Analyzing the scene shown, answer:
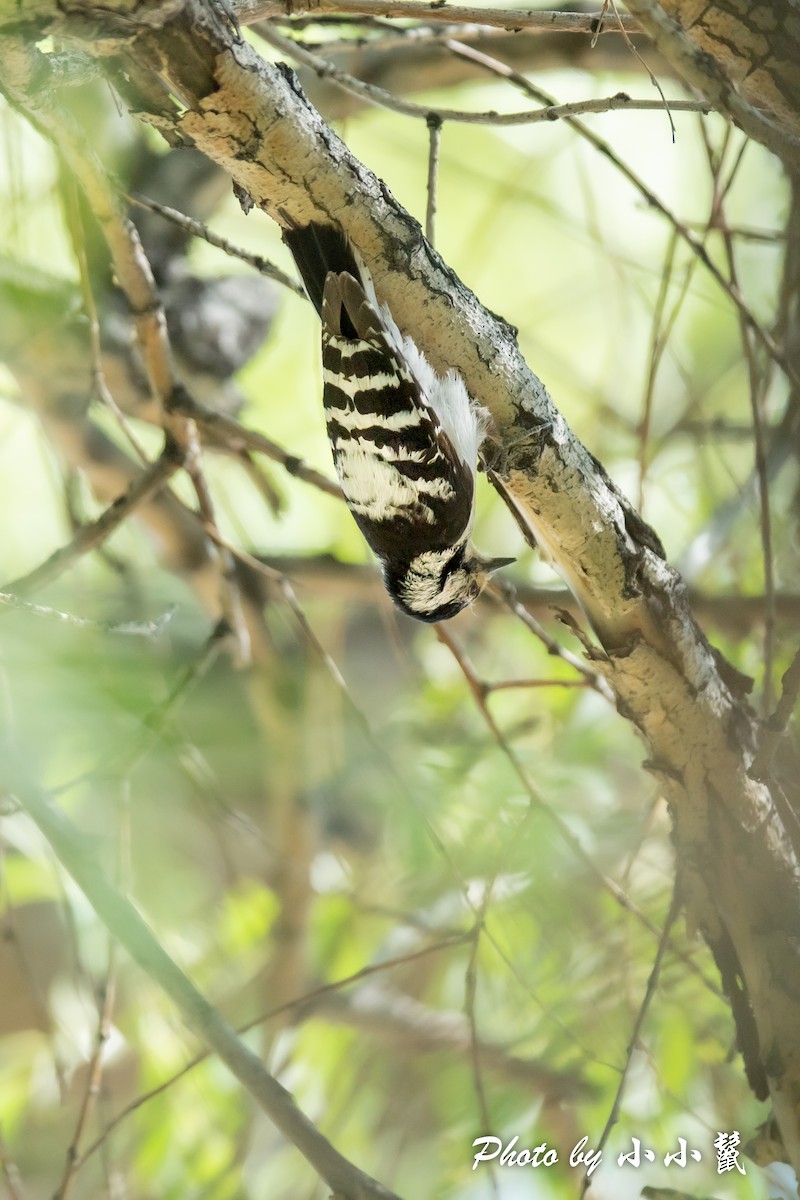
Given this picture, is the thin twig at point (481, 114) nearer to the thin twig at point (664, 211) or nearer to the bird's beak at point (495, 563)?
the thin twig at point (664, 211)

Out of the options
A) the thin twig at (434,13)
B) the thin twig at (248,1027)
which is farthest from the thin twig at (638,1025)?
the thin twig at (434,13)

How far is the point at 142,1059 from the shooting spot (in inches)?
102

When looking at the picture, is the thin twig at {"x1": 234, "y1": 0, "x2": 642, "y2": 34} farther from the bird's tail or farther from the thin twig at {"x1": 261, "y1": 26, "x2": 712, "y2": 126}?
the bird's tail

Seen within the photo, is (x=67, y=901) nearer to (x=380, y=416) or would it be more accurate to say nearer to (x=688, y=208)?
(x=380, y=416)

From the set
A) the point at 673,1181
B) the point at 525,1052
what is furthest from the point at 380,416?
the point at 673,1181

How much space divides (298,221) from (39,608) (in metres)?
0.58

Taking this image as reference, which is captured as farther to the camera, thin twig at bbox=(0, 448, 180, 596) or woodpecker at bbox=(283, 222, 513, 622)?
thin twig at bbox=(0, 448, 180, 596)

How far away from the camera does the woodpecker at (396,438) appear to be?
1.50 m

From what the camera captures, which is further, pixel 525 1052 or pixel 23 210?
pixel 525 1052

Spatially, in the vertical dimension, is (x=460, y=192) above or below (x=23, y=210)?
above

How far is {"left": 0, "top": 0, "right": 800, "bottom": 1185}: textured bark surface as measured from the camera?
1109 mm

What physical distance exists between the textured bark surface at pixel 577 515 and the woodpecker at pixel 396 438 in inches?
2.9

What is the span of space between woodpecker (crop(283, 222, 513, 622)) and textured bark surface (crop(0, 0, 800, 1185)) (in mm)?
73

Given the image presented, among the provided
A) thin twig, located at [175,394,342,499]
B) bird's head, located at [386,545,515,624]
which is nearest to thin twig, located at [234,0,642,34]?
thin twig, located at [175,394,342,499]
